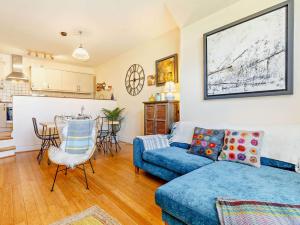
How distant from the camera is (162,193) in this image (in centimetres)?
126

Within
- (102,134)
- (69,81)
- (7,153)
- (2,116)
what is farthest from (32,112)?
(69,81)

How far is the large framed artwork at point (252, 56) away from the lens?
1.96m

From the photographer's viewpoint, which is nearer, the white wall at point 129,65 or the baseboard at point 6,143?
the baseboard at point 6,143

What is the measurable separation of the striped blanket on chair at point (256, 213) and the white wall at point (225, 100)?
56.8 inches

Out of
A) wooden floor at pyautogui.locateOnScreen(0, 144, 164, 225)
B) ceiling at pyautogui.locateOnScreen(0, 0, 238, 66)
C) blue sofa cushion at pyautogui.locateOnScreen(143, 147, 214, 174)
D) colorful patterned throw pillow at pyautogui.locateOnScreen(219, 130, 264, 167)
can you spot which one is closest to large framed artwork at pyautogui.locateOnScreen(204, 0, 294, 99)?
ceiling at pyautogui.locateOnScreen(0, 0, 238, 66)

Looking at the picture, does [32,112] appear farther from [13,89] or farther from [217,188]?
[217,188]

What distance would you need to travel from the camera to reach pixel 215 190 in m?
1.20

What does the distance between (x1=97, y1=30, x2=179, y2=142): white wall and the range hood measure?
8.46 feet

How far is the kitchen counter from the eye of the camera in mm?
3934

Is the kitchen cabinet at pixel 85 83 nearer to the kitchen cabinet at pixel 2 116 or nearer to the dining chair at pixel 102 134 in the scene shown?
the kitchen cabinet at pixel 2 116

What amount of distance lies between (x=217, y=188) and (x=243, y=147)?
32.6 inches

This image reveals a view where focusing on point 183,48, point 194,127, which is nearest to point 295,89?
point 194,127

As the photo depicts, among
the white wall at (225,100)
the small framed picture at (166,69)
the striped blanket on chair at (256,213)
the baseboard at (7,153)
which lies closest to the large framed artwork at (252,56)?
the white wall at (225,100)

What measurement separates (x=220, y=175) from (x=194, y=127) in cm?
112
